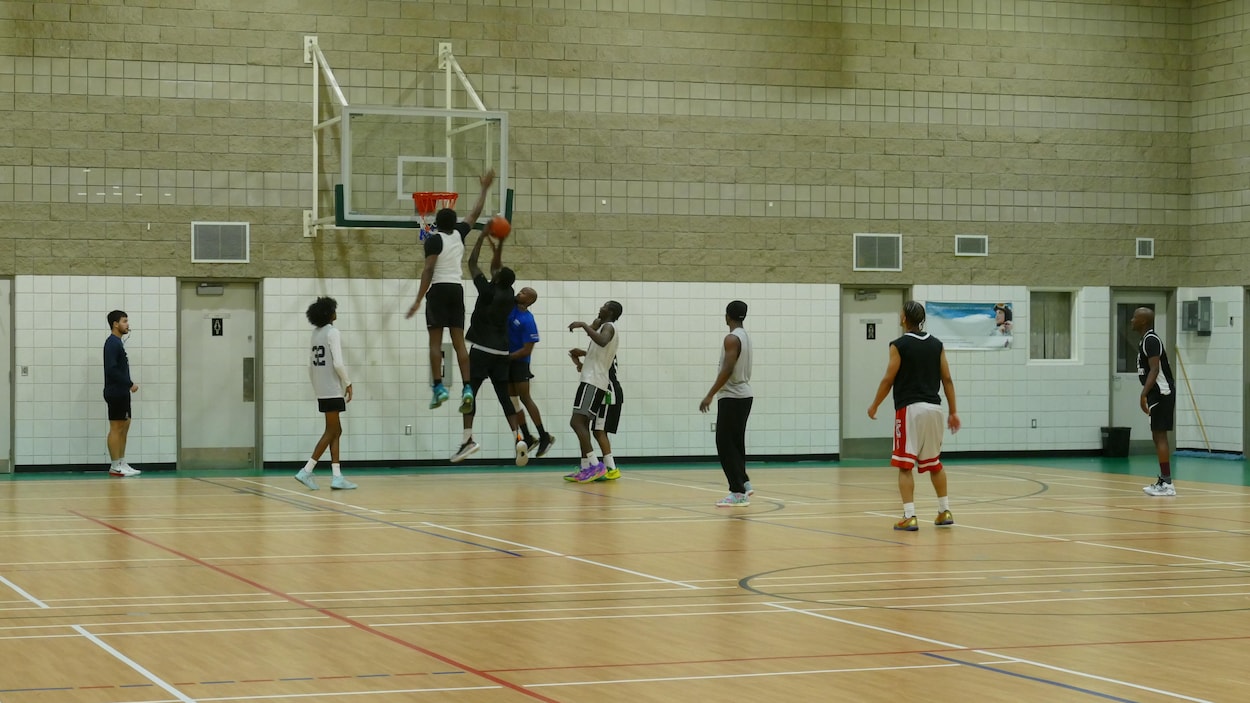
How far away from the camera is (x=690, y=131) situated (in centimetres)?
2162

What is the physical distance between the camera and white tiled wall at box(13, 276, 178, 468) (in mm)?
19391

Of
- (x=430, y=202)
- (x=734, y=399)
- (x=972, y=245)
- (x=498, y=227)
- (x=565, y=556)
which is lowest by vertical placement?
(x=565, y=556)

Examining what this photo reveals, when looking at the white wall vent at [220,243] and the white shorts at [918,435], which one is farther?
the white wall vent at [220,243]

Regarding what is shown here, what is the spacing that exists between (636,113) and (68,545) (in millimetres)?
12058

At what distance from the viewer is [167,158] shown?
19656 millimetres

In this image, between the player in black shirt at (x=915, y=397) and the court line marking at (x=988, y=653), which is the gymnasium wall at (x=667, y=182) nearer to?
the player in black shirt at (x=915, y=397)

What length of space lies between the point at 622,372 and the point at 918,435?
9.34 meters

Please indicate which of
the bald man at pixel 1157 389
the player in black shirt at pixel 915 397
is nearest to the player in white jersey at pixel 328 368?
the player in black shirt at pixel 915 397

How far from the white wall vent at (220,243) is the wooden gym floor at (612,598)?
15.6 feet

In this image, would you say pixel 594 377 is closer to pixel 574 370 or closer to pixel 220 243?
pixel 574 370

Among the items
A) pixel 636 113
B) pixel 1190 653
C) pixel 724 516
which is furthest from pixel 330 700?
pixel 636 113

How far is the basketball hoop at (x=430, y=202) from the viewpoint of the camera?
18.2 metres

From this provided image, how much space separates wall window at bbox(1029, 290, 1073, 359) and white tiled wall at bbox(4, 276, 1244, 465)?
8.8 inches

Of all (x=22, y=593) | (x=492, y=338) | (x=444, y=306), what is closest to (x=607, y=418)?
(x=492, y=338)
